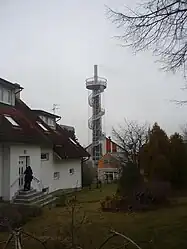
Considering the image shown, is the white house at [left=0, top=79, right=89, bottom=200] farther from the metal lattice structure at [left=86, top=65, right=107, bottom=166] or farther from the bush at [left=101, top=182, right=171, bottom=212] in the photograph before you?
the metal lattice structure at [left=86, top=65, right=107, bottom=166]

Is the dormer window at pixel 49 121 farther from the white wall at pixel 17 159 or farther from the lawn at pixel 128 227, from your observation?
the lawn at pixel 128 227

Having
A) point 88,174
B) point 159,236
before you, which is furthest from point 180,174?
point 88,174

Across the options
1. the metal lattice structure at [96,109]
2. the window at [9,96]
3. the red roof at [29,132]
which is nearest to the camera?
the red roof at [29,132]

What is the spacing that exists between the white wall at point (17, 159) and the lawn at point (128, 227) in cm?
415

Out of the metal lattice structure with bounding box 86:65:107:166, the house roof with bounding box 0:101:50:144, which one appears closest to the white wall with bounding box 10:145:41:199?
the house roof with bounding box 0:101:50:144

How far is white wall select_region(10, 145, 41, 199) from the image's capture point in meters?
17.6

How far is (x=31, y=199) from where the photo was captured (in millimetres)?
17531

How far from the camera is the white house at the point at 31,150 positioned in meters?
17.4

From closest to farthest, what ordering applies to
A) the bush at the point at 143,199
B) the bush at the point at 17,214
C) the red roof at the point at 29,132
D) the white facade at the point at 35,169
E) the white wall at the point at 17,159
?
the bush at the point at 17,214 → the bush at the point at 143,199 → the white facade at the point at 35,169 → the white wall at the point at 17,159 → the red roof at the point at 29,132

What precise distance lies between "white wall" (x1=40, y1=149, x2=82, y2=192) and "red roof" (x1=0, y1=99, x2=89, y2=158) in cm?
72

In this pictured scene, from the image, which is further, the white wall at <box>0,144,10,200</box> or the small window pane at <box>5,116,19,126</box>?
the small window pane at <box>5,116,19,126</box>

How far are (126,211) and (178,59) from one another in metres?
8.17

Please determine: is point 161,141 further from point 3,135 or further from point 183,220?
point 3,135

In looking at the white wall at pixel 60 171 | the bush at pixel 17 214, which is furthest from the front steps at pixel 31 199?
the bush at pixel 17 214
